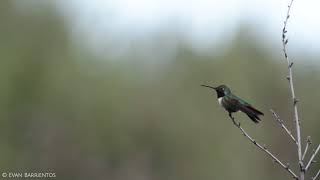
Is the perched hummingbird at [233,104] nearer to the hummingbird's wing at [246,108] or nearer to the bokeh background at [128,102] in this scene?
the hummingbird's wing at [246,108]

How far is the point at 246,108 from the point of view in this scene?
6.89m

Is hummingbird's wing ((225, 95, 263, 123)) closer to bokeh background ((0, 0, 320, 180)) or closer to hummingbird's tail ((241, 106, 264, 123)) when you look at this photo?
hummingbird's tail ((241, 106, 264, 123))

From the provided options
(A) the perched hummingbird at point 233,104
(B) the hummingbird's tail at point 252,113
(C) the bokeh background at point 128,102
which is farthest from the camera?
(C) the bokeh background at point 128,102

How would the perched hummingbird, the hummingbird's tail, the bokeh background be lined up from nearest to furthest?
the hummingbird's tail
the perched hummingbird
the bokeh background

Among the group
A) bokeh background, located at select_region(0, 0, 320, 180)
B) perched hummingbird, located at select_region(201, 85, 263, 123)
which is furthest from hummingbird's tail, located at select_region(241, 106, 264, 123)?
bokeh background, located at select_region(0, 0, 320, 180)

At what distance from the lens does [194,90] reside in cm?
3241

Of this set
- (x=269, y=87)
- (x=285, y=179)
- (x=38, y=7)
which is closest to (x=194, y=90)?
(x=269, y=87)

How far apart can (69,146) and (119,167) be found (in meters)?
2.29

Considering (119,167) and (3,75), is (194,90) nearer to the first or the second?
(119,167)

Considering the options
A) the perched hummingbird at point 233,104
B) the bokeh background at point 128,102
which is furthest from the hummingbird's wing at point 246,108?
the bokeh background at point 128,102

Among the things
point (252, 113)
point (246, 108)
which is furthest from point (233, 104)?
point (252, 113)

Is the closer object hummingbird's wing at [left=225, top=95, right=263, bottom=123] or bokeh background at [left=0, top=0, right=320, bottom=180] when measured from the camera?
hummingbird's wing at [left=225, top=95, right=263, bottom=123]

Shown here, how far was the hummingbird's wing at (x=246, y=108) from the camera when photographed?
22.1 feet

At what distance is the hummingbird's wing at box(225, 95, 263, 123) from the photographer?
6730mm
